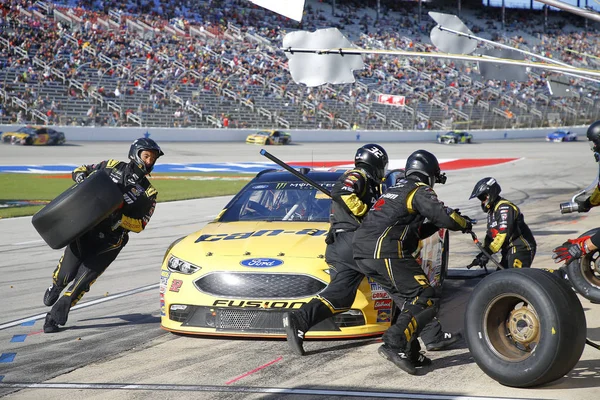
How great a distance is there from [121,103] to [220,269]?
35.1 m

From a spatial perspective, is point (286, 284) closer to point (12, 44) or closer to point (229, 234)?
point (229, 234)

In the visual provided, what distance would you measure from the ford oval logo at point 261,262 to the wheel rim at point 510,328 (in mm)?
1711

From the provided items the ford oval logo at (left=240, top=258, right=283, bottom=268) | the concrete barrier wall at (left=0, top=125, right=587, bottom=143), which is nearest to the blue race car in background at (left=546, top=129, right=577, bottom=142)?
the concrete barrier wall at (left=0, top=125, right=587, bottom=143)

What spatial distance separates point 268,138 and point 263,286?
36.0 meters

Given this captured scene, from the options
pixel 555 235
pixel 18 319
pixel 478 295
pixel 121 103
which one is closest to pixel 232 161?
pixel 121 103

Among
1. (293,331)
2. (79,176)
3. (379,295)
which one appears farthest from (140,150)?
(379,295)

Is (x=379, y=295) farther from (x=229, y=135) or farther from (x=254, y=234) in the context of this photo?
(x=229, y=135)

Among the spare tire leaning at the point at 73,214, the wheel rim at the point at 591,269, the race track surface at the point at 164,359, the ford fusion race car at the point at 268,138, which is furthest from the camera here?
the ford fusion race car at the point at 268,138

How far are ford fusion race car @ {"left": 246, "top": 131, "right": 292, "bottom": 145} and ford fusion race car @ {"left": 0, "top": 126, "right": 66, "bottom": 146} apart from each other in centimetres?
1075

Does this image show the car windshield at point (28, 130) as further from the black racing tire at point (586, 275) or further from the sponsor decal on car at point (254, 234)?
the black racing tire at point (586, 275)

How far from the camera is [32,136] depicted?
3516 cm

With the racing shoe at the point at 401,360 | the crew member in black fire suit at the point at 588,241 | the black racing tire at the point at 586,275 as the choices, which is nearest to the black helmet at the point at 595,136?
the crew member in black fire suit at the point at 588,241

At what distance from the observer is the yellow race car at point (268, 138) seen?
41406 millimetres

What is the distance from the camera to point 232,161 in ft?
106
